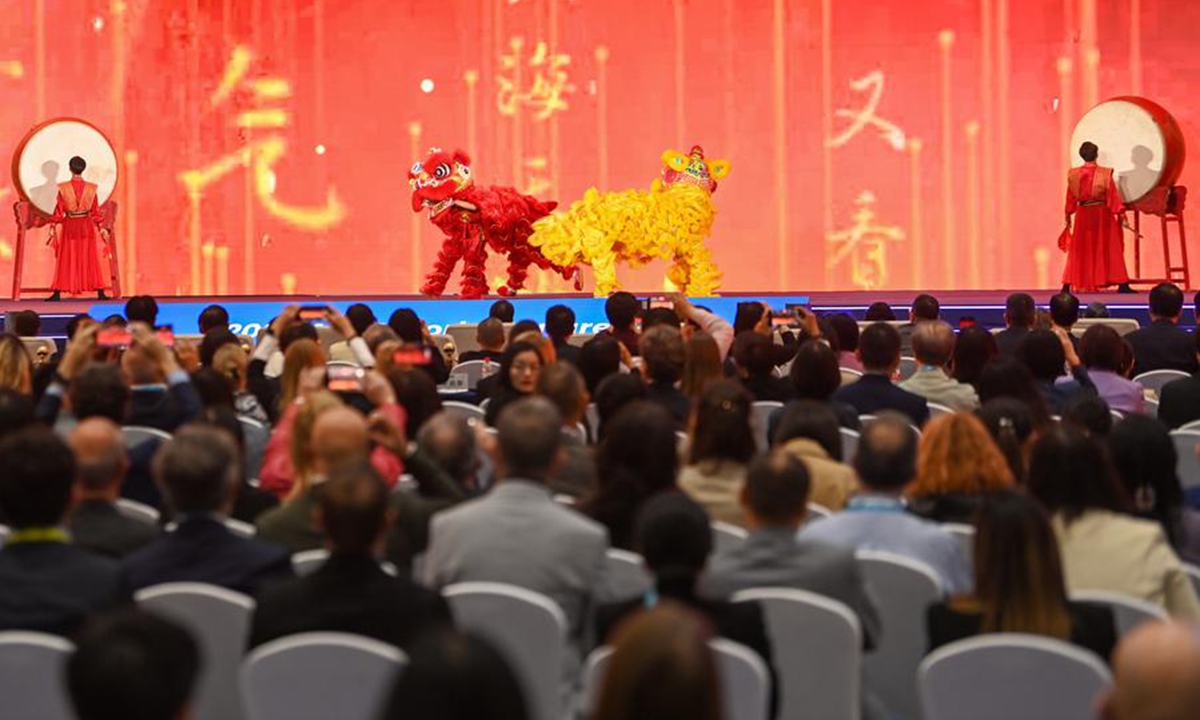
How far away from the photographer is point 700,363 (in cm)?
518

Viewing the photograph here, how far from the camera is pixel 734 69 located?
44.4 ft

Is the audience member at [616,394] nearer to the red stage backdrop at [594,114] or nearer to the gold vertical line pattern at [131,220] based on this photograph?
the red stage backdrop at [594,114]

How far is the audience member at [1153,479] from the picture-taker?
357cm

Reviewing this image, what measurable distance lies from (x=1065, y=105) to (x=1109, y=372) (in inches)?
315

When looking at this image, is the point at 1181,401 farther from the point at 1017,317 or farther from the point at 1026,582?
the point at 1026,582

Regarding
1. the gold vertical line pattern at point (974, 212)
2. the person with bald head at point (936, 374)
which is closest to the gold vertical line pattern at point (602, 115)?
the gold vertical line pattern at point (974, 212)

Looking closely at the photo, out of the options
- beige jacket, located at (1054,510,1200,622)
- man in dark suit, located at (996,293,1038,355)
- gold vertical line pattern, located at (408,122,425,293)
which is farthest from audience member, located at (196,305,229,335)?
gold vertical line pattern, located at (408,122,425,293)

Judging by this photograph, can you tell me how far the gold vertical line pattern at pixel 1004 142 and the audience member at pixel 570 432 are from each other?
30.1 feet

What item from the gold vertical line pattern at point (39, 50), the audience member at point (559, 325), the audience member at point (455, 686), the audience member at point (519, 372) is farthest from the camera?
the gold vertical line pattern at point (39, 50)

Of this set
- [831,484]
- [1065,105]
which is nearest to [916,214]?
[1065,105]

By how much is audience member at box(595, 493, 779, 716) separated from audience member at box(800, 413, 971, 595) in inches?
17.4

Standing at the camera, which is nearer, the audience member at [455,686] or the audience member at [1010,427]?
the audience member at [455,686]

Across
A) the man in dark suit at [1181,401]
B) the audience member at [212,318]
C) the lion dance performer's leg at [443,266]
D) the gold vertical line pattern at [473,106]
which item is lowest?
the man in dark suit at [1181,401]

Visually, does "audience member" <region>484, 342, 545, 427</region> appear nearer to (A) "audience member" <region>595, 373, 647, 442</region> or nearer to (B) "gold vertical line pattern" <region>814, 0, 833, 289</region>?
(A) "audience member" <region>595, 373, 647, 442</region>
